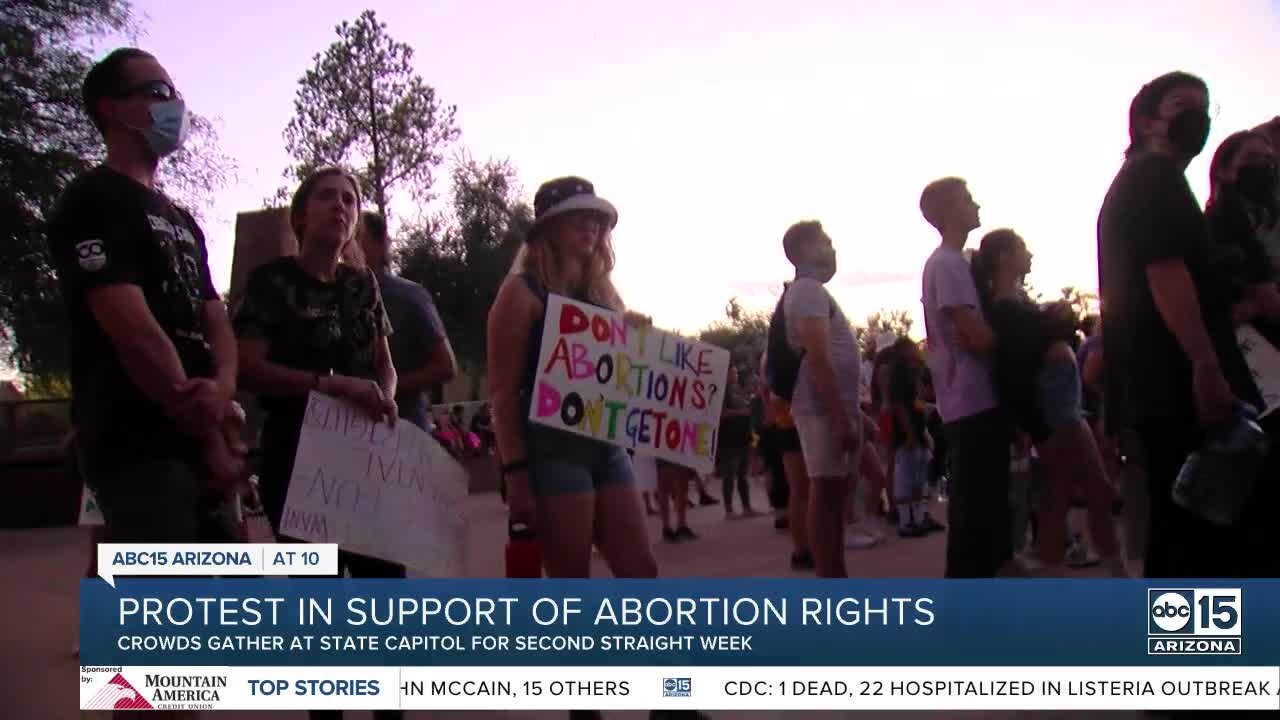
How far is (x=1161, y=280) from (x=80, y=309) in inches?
108

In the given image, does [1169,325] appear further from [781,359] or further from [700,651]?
[781,359]

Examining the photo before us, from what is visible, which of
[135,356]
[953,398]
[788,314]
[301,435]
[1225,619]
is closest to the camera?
[135,356]

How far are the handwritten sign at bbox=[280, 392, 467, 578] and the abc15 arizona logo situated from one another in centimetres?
205

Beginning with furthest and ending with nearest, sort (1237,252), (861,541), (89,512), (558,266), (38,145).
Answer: (38,145) → (861,541) → (89,512) → (558,266) → (1237,252)

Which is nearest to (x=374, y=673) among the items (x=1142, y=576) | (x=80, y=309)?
(x=80, y=309)

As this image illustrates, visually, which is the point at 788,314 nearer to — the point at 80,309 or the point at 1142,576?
the point at 1142,576

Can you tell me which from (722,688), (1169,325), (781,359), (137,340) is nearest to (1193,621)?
(1169,325)

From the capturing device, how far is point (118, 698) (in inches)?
119

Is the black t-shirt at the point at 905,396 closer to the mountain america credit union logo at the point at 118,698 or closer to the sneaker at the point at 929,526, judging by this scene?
the sneaker at the point at 929,526

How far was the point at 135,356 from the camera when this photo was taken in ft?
9.11

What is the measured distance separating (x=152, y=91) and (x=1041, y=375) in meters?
3.44

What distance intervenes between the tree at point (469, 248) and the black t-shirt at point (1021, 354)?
35983 mm

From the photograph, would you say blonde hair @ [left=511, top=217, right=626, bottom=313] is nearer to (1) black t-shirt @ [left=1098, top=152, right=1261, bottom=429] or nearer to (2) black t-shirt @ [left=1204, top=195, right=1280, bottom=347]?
(1) black t-shirt @ [left=1098, top=152, right=1261, bottom=429]

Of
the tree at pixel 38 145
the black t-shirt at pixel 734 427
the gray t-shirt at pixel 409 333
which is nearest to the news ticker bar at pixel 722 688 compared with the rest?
the gray t-shirt at pixel 409 333
